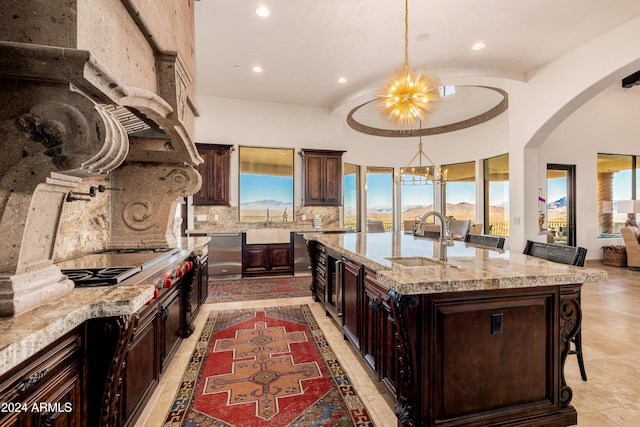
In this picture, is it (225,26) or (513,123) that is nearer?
(225,26)

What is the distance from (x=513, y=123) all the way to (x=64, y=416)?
6.68m

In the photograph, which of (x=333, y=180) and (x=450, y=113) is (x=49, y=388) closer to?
(x=333, y=180)

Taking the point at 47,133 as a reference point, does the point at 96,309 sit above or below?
below

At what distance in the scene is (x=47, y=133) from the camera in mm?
937

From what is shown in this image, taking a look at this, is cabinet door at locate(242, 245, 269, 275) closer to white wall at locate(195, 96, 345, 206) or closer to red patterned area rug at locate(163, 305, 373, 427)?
white wall at locate(195, 96, 345, 206)

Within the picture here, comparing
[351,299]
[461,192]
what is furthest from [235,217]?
[461,192]

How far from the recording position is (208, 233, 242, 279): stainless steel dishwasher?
5.33 metres

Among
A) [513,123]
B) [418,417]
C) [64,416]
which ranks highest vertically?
[513,123]

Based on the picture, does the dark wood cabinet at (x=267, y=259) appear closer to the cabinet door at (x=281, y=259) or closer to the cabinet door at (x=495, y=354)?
the cabinet door at (x=281, y=259)

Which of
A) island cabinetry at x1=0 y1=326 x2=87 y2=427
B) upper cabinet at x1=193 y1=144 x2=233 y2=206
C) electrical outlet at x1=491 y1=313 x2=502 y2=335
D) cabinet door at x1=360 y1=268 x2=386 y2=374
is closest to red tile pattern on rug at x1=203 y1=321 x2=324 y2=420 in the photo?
cabinet door at x1=360 y1=268 x2=386 y2=374

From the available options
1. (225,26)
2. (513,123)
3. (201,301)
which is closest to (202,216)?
(201,301)

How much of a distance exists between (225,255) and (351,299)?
11.6ft

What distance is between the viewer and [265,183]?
20.4 ft

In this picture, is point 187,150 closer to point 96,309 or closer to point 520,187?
point 96,309
